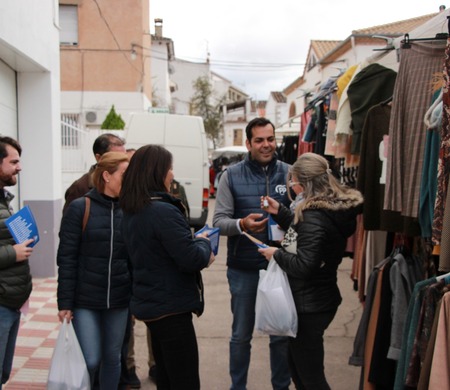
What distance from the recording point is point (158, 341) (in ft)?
9.91

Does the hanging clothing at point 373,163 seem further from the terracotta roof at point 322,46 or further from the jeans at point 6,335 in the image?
the terracotta roof at point 322,46

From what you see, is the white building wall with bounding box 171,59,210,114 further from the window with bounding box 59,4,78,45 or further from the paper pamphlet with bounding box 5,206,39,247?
the paper pamphlet with bounding box 5,206,39,247

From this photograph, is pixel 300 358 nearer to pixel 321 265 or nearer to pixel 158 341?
pixel 321 265

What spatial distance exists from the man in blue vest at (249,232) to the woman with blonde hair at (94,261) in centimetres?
85

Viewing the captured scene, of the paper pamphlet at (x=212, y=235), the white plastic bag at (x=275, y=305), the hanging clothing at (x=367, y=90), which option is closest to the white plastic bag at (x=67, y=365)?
the paper pamphlet at (x=212, y=235)

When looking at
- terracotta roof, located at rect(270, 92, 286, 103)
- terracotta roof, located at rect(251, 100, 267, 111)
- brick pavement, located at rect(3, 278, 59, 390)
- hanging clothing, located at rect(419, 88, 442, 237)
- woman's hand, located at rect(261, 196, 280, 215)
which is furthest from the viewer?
terracotta roof, located at rect(251, 100, 267, 111)

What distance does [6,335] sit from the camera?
317 centimetres

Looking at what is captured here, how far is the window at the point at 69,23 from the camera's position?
58.6 feet

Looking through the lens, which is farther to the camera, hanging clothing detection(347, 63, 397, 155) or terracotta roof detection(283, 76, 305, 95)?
terracotta roof detection(283, 76, 305, 95)

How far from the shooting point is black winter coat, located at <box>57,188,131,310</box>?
3254 millimetres

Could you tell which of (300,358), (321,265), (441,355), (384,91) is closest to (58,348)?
(300,358)

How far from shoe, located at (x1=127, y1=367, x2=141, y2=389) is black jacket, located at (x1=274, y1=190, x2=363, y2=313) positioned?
1811mm

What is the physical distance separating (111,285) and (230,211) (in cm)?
109

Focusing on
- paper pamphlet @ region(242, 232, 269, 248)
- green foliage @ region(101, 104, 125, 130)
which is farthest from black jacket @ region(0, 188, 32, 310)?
green foliage @ region(101, 104, 125, 130)
